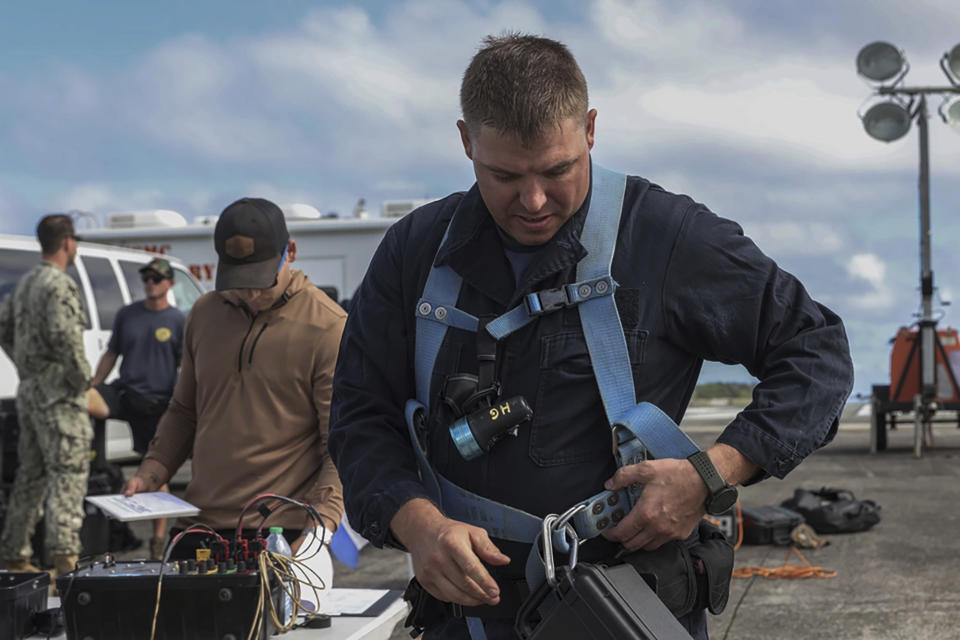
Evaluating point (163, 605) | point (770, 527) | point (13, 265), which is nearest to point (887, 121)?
point (770, 527)

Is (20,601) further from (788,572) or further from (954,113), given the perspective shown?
(954,113)

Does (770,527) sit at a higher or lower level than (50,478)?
lower

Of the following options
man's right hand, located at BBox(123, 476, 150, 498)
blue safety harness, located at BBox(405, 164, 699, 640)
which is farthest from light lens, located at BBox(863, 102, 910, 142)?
blue safety harness, located at BBox(405, 164, 699, 640)

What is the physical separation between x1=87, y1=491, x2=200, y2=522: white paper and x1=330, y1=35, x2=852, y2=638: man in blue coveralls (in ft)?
4.93

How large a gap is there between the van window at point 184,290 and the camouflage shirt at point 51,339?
4.92 m

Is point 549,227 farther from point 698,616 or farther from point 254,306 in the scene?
point 254,306

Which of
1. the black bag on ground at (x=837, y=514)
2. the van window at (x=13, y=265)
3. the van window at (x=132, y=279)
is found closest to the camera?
the black bag on ground at (x=837, y=514)

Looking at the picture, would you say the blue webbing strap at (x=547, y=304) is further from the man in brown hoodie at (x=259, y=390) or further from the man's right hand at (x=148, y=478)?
the man's right hand at (x=148, y=478)

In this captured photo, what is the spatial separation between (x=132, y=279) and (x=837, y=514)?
22.7ft

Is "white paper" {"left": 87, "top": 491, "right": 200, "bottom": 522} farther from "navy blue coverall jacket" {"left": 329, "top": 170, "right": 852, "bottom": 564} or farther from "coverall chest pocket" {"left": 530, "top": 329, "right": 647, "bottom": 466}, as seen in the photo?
"coverall chest pocket" {"left": 530, "top": 329, "right": 647, "bottom": 466}

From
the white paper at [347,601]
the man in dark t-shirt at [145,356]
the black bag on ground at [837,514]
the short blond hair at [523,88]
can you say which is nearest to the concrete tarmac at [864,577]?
the black bag on ground at [837,514]

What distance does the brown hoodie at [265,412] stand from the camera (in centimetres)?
384

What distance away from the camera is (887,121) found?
13.4 m

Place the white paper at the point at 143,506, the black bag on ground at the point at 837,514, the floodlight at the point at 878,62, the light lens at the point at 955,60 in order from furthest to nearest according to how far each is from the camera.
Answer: the floodlight at the point at 878,62, the light lens at the point at 955,60, the black bag on ground at the point at 837,514, the white paper at the point at 143,506
